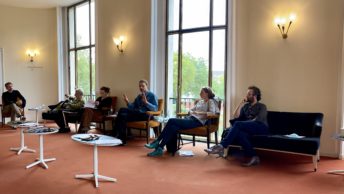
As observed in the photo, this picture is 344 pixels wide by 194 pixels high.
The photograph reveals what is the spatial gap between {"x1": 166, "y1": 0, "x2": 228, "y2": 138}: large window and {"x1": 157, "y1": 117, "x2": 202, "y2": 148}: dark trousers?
35.4 inches

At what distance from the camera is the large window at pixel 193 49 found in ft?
18.0

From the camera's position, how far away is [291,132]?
438cm

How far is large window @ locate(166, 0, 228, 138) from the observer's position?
548 cm

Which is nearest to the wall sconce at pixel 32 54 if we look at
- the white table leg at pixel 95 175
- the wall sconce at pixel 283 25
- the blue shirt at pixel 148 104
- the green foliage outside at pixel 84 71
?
the green foliage outside at pixel 84 71

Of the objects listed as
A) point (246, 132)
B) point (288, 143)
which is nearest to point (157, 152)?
point (246, 132)

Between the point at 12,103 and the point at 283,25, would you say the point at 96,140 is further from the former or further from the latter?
the point at 12,103

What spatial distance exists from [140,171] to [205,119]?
1497mm

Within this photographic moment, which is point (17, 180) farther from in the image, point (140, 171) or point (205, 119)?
point (205, 119)

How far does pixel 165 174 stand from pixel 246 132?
4.26 ft

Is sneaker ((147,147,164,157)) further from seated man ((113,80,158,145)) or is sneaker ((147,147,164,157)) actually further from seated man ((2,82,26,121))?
seated man ((2,82,26,121))

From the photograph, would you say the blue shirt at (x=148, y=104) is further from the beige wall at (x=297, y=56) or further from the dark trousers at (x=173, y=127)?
the beige wall at (x=297, y=56)

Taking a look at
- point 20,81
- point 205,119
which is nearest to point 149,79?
point 205,119

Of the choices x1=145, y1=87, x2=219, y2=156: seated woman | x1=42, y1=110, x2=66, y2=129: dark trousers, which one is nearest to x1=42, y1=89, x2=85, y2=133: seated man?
x1=42, y1=110, x2=66, y2=129: dark trousers

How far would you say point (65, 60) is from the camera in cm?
883
